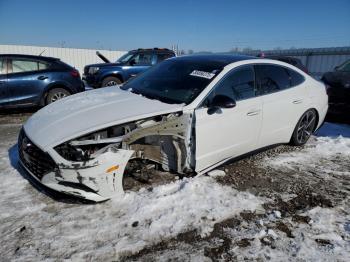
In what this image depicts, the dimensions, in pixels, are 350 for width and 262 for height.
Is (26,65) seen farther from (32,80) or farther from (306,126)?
(306,126)

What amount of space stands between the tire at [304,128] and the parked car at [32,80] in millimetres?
5850

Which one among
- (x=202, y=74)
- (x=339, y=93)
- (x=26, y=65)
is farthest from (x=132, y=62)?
(x=202, y=74)

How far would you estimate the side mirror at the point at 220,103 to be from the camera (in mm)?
3721

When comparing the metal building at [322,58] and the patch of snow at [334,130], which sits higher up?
the metal building at [322,58]

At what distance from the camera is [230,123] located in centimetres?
396

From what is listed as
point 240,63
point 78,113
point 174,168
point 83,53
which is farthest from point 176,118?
point 83,53

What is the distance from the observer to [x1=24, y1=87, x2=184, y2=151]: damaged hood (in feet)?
10.5

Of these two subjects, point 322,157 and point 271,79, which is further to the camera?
point 322,157

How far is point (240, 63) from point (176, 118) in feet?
4.64

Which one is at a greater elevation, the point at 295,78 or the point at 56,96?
the point at 295,78

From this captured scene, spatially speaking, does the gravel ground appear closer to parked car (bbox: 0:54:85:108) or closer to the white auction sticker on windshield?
the white auction sticker on windshield

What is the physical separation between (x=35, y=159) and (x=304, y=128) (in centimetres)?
439

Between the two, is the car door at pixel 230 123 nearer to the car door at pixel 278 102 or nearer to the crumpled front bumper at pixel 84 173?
the car door at pixel 278 102

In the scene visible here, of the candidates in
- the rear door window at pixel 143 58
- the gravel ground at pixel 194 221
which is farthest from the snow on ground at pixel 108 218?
the rear door window at pixel 143 58
